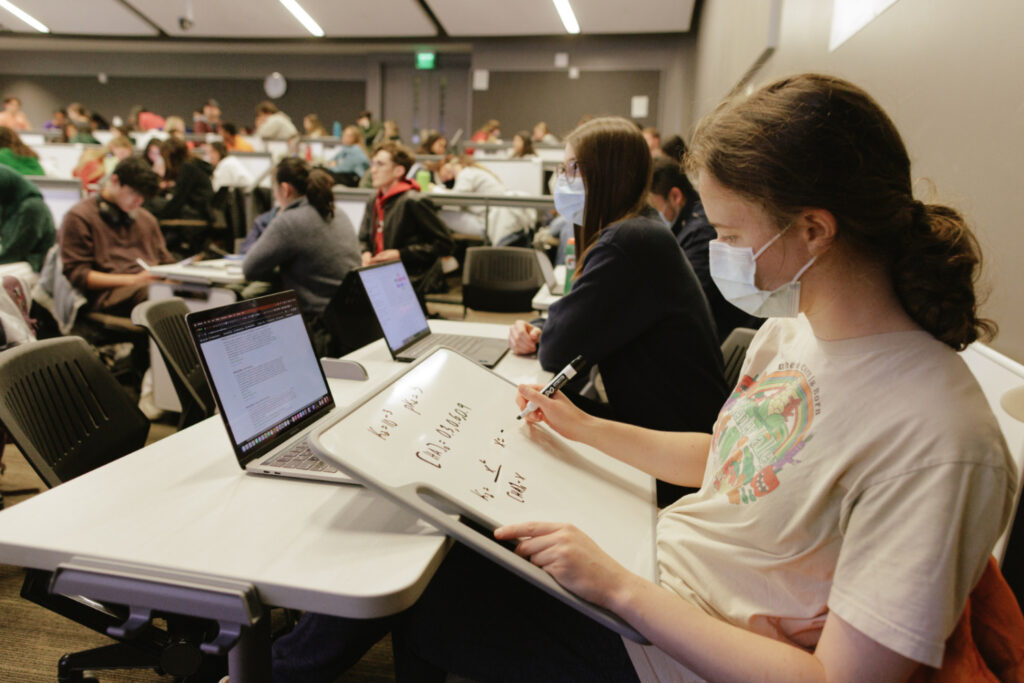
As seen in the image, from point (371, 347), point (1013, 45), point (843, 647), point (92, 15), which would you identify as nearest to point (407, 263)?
point (371, 347)

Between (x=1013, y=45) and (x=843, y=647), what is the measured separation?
1.00 meters

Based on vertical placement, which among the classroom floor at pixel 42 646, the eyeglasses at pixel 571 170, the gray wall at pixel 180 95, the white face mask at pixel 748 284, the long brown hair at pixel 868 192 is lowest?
the classroom floor at pixel 42 646

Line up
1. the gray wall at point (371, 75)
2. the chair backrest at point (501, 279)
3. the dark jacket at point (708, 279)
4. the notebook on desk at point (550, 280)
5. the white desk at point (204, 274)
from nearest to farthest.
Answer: the dark jacket at point (708, 279) → the notebook on desk at point (550, 280) → the white desk at point (204, 274) → the chair backrest at point (501, 279) → the gray wall at point (371, 75)

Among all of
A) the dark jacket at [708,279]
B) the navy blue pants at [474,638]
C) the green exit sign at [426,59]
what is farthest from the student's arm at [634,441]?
the green exit sign at [426,59]

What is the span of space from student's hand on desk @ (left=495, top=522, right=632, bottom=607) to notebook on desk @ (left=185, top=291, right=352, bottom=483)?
1.11 ft

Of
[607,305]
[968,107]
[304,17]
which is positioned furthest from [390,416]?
[304,17]

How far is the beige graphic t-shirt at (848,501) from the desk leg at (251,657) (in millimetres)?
513

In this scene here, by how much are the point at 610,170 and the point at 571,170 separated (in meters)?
0.12

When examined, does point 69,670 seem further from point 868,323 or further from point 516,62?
point 516,62

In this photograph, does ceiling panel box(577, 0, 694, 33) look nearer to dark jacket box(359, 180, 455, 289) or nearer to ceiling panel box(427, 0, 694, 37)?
ceiling panel box(427, 0, 694, 37)

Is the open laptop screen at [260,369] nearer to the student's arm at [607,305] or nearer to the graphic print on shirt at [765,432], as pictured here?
the student's arm at [607,305]

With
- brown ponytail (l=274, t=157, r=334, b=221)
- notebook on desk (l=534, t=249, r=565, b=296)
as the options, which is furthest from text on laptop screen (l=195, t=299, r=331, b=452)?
brown ponytail (l=274, t=157, r=334, b=221)

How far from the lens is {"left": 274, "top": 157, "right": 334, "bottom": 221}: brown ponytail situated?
314 cm

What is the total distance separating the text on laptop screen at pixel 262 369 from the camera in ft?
3.22
